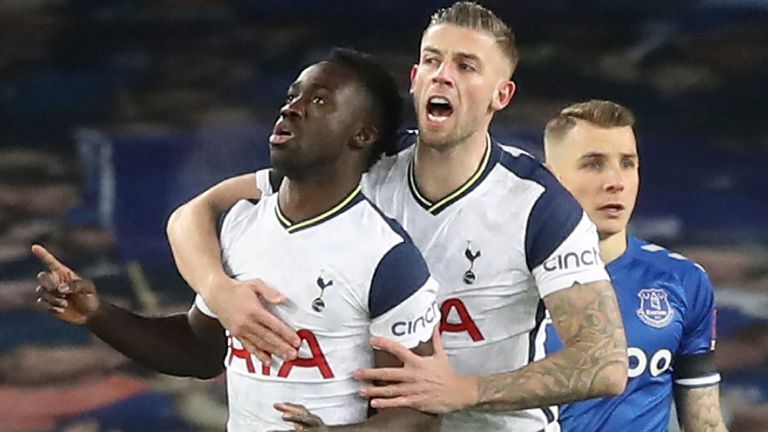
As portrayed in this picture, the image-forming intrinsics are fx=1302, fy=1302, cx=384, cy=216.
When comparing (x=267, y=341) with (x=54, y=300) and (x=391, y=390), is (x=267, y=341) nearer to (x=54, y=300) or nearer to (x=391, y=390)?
(x=391, y=390)

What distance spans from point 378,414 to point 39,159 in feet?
9.93

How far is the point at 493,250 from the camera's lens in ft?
7.44

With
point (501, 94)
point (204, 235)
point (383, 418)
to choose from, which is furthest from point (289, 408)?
point (501, 94)

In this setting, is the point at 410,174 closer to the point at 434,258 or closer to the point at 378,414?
the point at 434,258

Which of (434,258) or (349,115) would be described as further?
(434,258)

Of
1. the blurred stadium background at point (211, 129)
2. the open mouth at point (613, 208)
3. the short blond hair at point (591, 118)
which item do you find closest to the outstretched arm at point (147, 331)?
the open mouth at point (613, 208)

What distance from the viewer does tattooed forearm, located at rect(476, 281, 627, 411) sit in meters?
2.18

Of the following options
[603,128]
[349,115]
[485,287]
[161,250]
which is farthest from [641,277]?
[161,250]

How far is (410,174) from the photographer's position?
237cm

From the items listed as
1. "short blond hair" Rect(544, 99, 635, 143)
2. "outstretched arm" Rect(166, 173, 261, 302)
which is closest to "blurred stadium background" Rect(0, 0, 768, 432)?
"short blond hair" Rect(544, 99, 635, 143)

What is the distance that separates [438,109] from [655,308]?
39.0 inches

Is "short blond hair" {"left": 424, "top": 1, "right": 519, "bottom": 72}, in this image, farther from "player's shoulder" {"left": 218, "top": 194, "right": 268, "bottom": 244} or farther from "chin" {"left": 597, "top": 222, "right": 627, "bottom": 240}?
"chin" {"left": 597, "top": 222, "right": 627, "bottom": 240}

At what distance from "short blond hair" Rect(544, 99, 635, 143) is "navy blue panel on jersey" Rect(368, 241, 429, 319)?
3.83 feet

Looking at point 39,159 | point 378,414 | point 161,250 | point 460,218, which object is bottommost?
point 378,414
